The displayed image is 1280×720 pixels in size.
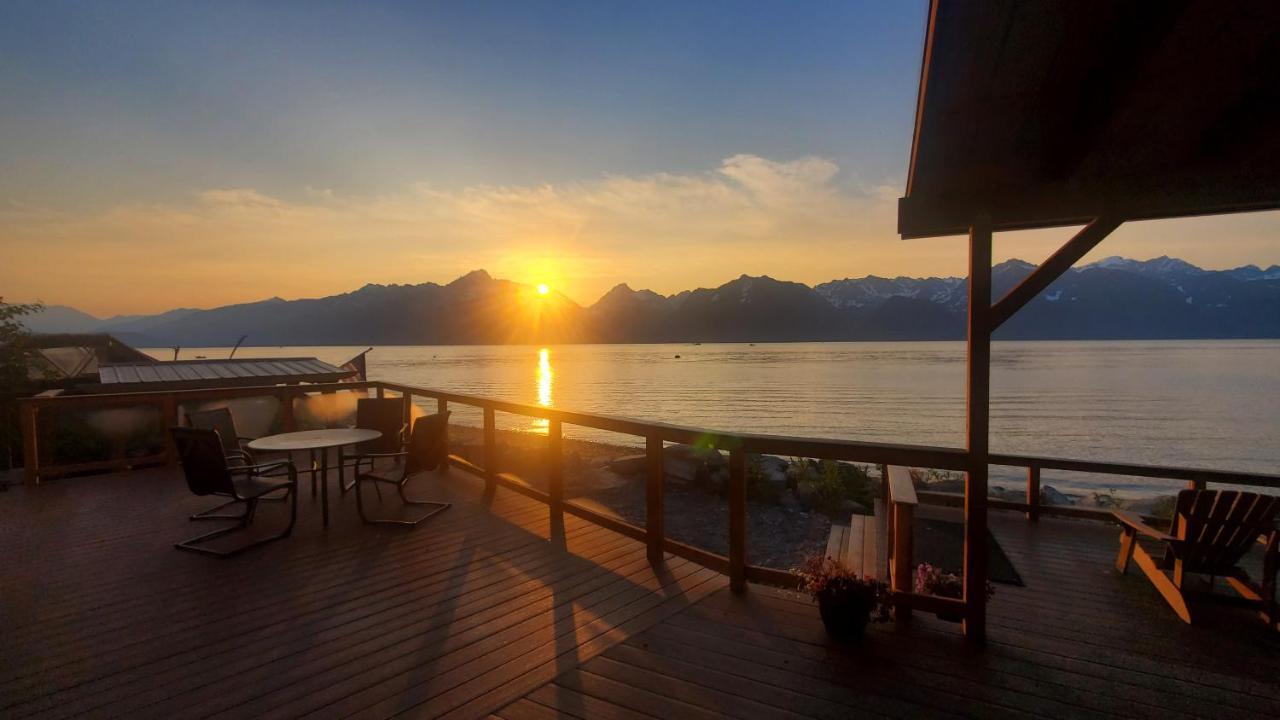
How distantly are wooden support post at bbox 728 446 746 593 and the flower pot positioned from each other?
2.24 feet

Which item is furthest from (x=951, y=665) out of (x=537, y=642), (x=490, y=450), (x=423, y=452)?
(x=490, y=450)

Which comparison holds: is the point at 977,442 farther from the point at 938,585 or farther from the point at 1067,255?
the point at 1067,255

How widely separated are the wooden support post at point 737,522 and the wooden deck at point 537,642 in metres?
0.13

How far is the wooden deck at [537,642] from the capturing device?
252 centimetres

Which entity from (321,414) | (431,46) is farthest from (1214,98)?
(321,414)

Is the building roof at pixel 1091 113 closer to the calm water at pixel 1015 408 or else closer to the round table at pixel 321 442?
the round table at pixel 321 442

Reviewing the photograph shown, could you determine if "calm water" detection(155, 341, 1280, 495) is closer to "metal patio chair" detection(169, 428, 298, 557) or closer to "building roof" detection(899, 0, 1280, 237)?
"building roof" detection(899, 0, 1280, 237)

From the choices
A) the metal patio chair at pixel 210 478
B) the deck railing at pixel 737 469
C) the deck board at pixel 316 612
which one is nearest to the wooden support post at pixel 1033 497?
the deck railing at pixel 737 469

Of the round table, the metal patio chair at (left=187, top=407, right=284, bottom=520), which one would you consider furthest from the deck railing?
the metal patio chair at (left=187, top=407, right=284, bottom=520)

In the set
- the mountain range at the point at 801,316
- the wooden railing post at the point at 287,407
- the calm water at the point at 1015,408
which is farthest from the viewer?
the mountain range at the point at 801,316

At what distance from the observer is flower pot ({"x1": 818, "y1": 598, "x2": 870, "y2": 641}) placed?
3.04 meters

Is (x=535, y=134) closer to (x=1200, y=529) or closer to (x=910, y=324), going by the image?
(x=1200, y=529)

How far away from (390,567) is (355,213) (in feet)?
27.3

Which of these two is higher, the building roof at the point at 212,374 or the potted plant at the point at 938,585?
the building roof at the point at 212,374
